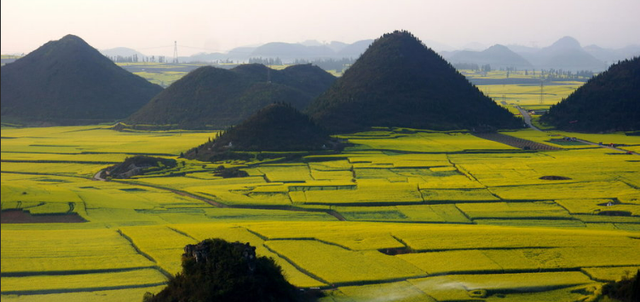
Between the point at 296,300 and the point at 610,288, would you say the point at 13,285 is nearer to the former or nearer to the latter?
the point at 296,300

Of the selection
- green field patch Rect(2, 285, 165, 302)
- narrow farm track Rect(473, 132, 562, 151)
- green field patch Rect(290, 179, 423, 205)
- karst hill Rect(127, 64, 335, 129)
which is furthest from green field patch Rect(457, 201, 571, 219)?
karst hill Rect(127, 64, 335, 129)

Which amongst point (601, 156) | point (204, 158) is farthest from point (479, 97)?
point (204, 158)

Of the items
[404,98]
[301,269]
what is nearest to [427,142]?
[404,98]

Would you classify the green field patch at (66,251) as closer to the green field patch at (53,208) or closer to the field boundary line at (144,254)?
the field boundary line at (144,254)

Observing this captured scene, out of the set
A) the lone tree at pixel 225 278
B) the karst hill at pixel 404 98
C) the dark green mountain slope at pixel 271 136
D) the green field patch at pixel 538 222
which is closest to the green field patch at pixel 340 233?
the green field patch at pixel 538 222

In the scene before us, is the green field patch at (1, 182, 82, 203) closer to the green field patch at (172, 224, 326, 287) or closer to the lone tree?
the green field patch at (172, 224, 326, 287)

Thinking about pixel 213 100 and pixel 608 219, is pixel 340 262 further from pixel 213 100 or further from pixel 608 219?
pixel 213 100
